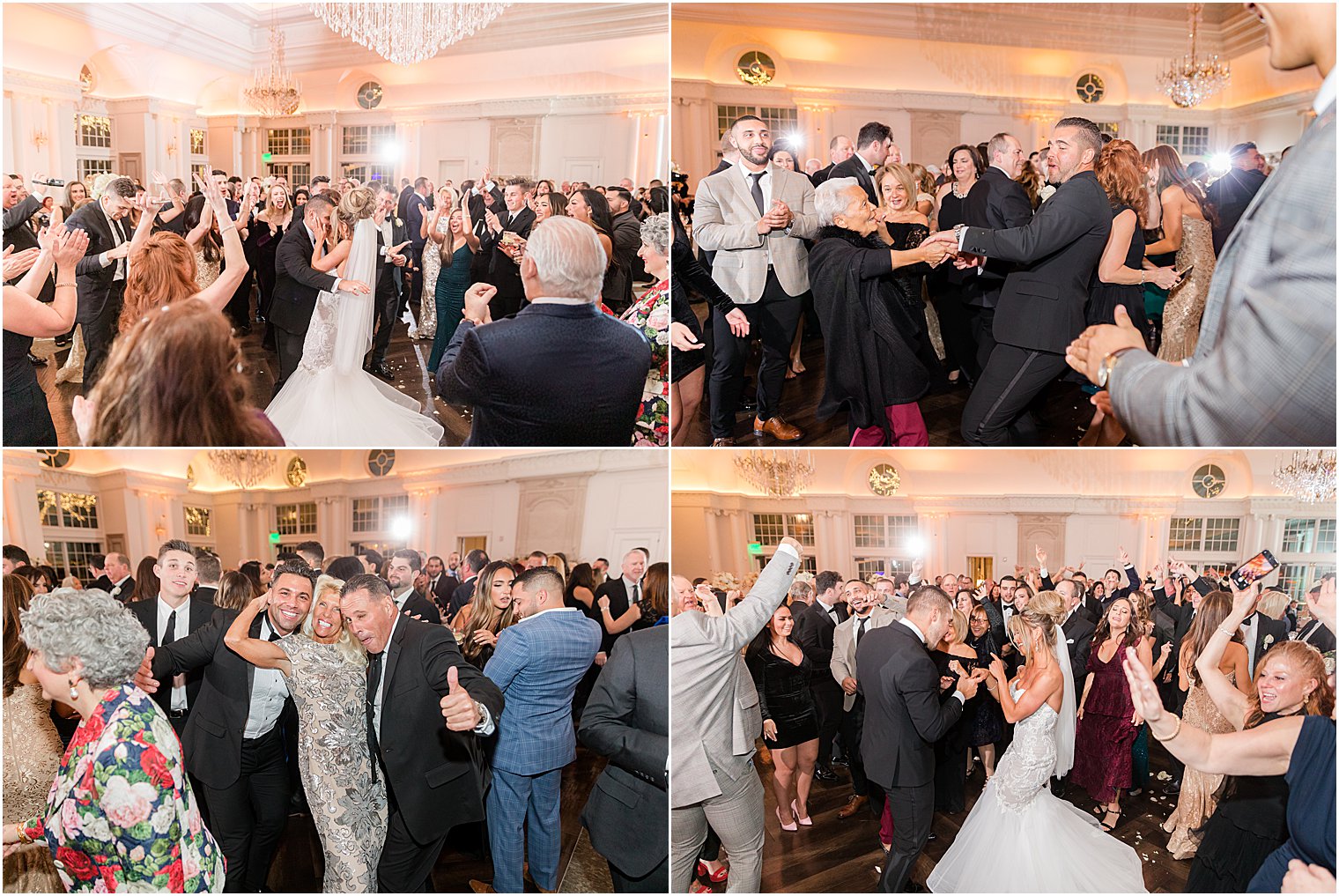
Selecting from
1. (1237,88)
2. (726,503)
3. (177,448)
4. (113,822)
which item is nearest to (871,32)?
(1237,88)

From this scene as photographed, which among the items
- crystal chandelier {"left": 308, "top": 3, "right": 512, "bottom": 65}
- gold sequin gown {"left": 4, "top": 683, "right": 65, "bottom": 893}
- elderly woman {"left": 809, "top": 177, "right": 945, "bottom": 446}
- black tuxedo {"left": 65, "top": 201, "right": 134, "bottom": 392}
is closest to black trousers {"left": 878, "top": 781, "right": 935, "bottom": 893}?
elderly woman {"left": 809, "top": 177, "right": 945, "bottom": 446}

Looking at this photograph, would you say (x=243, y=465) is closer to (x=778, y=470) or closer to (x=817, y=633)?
(x=778, y=470)

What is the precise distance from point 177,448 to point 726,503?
1.92 m

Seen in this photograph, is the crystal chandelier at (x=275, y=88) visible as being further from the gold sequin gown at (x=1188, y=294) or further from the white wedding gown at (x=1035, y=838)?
the white wedding gown at (x=1035, y=838)

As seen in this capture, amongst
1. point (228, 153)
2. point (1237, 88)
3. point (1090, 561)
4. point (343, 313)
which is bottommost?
point (1090, 561)

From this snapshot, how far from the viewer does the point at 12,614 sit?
132 inches

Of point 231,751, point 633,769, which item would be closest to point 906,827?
point 633,769

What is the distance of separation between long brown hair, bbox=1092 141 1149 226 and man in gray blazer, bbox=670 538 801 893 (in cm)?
164

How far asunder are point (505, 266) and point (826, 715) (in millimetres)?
1933

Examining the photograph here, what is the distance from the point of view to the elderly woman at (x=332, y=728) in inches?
122

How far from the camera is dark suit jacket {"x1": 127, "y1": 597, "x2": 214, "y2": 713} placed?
3320 millimetres

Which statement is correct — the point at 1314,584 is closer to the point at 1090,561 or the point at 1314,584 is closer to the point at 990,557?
the point at 1090,561

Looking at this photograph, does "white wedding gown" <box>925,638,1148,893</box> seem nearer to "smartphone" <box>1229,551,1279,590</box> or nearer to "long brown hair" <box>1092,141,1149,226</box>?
"smartphone" <box>1229,551,1279,590</box>

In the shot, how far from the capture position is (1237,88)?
328 cm
